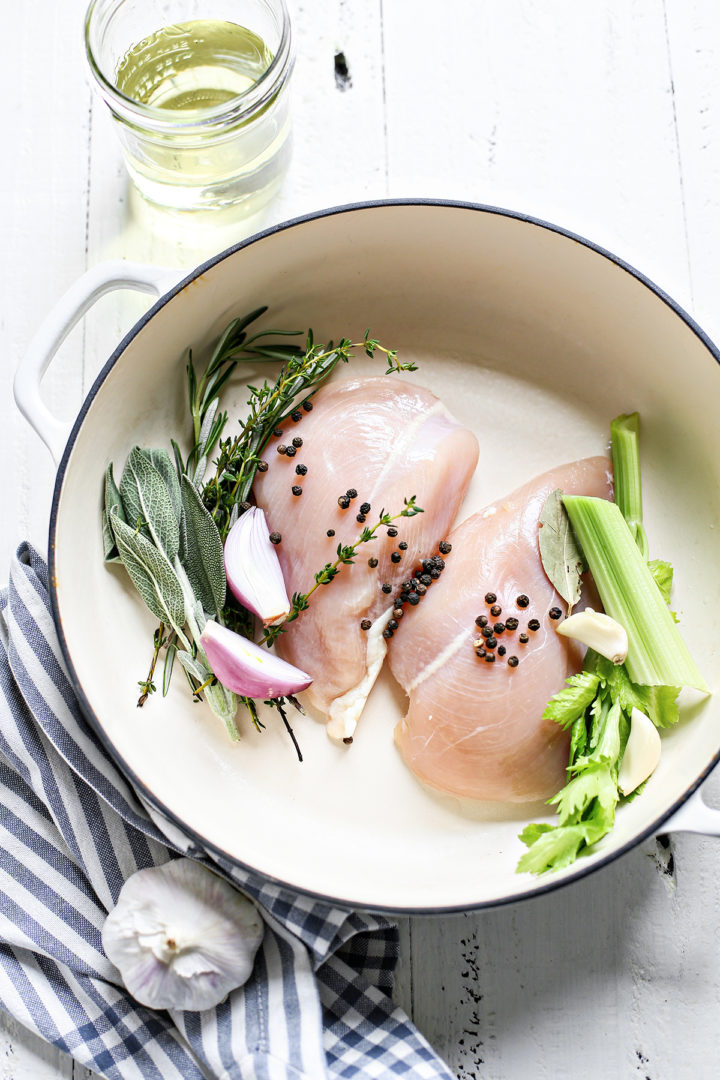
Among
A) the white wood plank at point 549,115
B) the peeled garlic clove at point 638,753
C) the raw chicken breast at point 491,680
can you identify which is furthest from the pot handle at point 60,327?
the peeled garlic clove at point 638,753

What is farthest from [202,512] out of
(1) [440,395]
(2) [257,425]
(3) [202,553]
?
(1) [440,395]

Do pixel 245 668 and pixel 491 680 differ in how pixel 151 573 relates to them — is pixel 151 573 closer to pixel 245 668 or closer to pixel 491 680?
pixel 245 668

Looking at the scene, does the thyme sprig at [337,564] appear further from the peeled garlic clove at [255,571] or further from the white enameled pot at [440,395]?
the white enameled pot at [440,395]

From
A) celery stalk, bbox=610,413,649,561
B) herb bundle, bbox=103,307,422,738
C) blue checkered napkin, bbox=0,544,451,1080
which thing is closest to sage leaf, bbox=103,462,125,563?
herb bundle, bbox=103,307,422,738

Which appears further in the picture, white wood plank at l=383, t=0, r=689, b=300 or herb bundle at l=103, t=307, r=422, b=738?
white wood plank at l=383, t=0, r=689, b=300

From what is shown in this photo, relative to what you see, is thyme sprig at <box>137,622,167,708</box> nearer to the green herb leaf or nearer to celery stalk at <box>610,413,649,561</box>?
the green herb leaf

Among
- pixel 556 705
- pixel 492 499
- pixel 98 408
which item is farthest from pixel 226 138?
pixel 556 705

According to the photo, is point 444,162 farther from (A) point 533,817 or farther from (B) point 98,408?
(A) point 533,817
